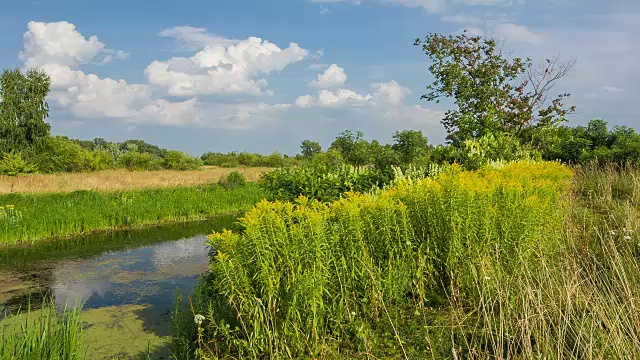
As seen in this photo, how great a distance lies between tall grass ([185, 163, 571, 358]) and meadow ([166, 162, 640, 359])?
0.04 ft

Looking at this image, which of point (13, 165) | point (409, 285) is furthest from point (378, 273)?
point (13, 165)

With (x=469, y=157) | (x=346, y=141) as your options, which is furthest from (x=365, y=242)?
(x=346, y=141)

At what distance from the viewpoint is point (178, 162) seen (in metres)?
45.9

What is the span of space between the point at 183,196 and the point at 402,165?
10.4 meters

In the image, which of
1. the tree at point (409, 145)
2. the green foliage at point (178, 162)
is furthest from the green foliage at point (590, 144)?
the green foliage at point (178, 162)

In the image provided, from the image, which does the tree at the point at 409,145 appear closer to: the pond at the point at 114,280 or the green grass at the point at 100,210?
the pond at the point at 114,280

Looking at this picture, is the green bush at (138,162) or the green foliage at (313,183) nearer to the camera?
the green foliage at (313,183)

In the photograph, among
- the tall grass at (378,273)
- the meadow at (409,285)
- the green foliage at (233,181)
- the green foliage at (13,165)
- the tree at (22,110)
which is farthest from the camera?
the tree at (22,110)

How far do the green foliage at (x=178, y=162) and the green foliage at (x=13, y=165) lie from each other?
1336 cm

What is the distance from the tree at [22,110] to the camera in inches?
1420

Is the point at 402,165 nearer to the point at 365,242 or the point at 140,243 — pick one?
the point at 365,242

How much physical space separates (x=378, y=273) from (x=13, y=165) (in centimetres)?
3604

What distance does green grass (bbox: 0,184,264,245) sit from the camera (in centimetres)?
1157

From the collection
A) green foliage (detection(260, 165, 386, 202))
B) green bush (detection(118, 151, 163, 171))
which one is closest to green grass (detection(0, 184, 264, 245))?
green foliage (detection(260, 165, 386, 202))
